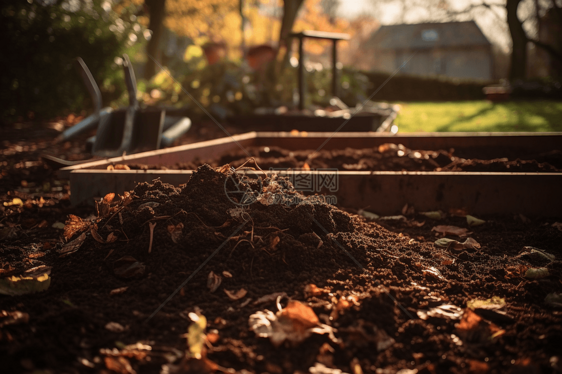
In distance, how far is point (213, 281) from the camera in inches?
70.9

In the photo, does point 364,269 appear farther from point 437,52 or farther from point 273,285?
point 437,52

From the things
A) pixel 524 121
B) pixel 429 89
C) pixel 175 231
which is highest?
pixel 429 89

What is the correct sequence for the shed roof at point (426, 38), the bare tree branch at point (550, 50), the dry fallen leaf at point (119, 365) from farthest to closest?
the shed roof at point (426, 38)
the bare tree branch at point (550, 50)
the dry fallen leaf at point (119, 365)

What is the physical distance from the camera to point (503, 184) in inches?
111

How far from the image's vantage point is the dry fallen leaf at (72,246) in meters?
2.17

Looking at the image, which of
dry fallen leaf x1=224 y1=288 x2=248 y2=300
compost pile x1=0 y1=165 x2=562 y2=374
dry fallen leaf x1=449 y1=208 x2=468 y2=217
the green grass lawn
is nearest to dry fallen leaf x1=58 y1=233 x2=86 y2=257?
compost pile x1=0 y1=165 x2=562 y2=374

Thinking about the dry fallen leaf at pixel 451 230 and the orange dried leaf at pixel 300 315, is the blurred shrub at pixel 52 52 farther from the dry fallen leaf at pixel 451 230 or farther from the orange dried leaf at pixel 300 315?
the orange dried leaf at pixel 300 315

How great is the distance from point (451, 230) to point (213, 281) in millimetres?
1530

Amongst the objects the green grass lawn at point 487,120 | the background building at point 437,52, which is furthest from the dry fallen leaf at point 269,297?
the background building at point 437,52

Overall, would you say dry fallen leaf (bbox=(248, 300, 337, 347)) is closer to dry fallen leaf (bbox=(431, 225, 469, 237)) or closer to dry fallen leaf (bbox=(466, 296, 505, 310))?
dry fallen leaf (bbox=(466, 296, 505, 310))

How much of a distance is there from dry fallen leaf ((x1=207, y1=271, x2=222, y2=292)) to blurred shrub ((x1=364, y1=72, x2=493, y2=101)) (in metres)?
16.4

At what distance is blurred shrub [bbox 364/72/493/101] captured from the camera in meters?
17.2

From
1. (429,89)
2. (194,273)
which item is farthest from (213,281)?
(429,89)

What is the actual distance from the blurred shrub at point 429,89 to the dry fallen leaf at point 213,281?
16402mm
